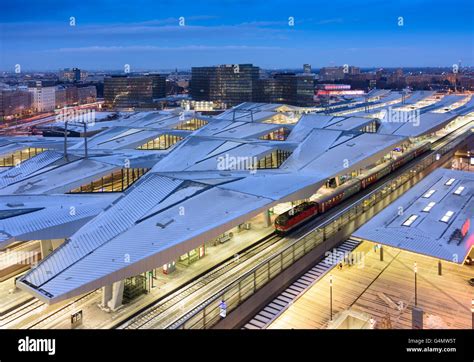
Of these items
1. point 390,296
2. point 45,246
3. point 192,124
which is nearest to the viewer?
point 390,296

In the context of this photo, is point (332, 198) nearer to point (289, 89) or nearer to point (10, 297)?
point (10, 297)

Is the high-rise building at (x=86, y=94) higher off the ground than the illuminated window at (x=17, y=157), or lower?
higher

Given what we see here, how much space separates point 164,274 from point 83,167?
41.9 feet

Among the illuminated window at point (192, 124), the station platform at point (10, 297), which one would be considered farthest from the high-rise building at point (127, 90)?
the station platform at point (10, 297)

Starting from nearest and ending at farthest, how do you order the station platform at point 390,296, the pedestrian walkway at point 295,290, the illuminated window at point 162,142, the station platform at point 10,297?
the station platform at point 390,296 < the pedestrian walkway at point 295,290 < the station platform at point 10,297 < the illuminated window at point 162,142

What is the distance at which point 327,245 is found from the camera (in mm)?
20938

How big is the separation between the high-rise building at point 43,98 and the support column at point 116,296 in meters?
116

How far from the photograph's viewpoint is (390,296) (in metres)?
16.8

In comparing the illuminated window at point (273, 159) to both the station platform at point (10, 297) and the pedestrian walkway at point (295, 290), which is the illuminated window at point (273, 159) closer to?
the pedestrian walkway at point (295, 290)

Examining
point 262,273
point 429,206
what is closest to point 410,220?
point 429,206

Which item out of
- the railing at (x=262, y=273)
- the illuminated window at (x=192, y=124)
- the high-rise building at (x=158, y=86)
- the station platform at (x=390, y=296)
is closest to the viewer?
the railing at (x=262, y=273)

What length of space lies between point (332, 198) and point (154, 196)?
13.3 metres

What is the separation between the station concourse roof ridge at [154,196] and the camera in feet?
47.1

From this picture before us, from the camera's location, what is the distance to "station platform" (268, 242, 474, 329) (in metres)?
15.4
